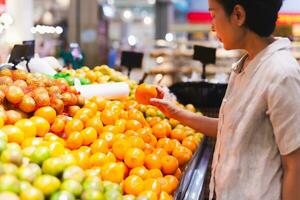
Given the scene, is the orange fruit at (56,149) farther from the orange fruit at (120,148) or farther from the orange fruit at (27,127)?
the orange fruit at (120,148)

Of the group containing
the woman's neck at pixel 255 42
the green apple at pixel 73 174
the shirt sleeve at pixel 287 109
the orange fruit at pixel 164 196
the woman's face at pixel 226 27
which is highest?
the woman's face at pixel 226 27

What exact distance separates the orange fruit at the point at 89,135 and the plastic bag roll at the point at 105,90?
68cm

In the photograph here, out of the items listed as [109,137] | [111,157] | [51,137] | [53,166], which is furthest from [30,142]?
[109,137]

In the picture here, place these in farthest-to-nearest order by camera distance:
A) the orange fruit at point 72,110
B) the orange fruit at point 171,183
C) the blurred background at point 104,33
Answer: the blurred background at point 104,33, the orange fruit at point 72,110, the orange fruit at point 171,183

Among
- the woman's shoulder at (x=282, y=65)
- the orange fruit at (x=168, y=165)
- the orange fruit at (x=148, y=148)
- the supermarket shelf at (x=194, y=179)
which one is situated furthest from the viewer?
the orange fruit at (x=148, y=148)

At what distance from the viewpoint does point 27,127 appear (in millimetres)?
2189

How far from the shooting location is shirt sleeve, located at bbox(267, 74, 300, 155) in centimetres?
156

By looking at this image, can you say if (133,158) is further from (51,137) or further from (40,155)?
(40,155)

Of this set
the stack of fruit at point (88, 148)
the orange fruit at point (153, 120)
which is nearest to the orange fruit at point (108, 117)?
the stack of fruit at point (88, 148)

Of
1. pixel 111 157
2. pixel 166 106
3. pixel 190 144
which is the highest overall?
pixel 166 106

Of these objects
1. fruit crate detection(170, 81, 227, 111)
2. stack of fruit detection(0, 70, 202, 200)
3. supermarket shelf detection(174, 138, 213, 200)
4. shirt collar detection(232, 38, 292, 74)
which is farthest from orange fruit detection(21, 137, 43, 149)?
fruit crate detection(170, 81, 227, 111)

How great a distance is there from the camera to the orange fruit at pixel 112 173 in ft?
6.77

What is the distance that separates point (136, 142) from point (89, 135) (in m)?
0.26

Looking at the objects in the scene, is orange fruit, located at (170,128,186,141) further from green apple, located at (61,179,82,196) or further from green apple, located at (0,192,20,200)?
green apple, located at (0,192,20,200)
